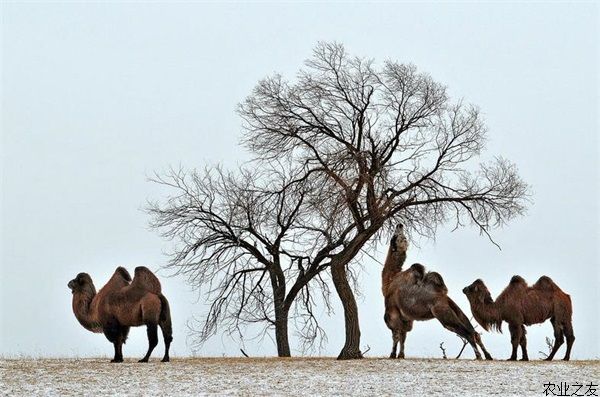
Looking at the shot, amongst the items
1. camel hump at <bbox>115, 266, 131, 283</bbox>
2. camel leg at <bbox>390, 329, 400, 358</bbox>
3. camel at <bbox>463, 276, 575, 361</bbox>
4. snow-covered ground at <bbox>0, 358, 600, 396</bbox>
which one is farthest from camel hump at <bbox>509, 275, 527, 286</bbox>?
camel hump at <bbox>115, 266, 131, 283</bbox>

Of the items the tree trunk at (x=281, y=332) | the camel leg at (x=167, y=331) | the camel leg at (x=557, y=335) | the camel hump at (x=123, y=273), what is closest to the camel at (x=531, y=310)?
the camel leg at (x=557, y=335)

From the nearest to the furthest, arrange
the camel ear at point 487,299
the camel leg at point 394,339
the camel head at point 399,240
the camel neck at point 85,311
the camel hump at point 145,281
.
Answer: the camel hump at point 145,281
the camel neck at point 85,311
the camel ear at point 487,299
the camel leg at point 394,339
the camel head at point 399,240

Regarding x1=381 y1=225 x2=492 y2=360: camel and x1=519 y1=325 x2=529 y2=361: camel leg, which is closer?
x1=519 y1=325 x2=529 y2=361: camel leg

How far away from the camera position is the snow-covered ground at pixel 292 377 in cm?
1808

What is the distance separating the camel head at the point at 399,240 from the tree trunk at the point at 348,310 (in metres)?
1.32

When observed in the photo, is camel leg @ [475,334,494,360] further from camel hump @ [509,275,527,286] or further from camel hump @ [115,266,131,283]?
camel hump @ [115,266,131,283]

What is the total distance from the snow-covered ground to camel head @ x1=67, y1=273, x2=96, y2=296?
1.69 m

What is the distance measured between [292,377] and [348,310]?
18.8 ft

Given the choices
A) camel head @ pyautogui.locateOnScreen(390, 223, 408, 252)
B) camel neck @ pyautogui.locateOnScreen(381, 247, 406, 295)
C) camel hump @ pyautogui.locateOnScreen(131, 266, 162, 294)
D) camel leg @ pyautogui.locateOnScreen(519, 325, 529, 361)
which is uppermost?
camel head @ pyautogui.locateOnScreen(390, 223, 408, 252)

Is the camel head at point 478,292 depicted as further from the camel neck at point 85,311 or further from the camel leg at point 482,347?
the camel neck at point 85,311

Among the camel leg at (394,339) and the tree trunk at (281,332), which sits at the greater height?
the tree trunk at (281,332)

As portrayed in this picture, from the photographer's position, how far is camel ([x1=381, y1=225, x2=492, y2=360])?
77.6 feet

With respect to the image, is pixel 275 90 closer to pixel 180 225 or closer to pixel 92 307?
pixel 180 225

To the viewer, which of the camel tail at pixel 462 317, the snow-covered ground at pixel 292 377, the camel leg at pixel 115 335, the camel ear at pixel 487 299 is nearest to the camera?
the snow-covered ground at pixel 292 377
